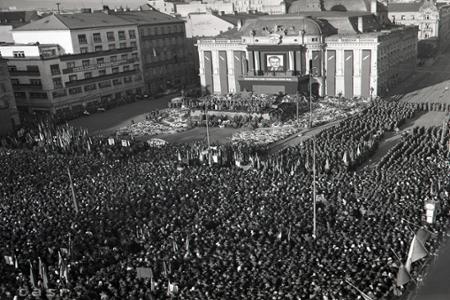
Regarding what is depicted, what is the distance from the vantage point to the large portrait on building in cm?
6738

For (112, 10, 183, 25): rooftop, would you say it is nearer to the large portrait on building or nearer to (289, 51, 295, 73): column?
the large portrait on building

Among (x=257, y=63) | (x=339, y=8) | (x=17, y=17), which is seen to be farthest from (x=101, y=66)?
(x=17, y=17)

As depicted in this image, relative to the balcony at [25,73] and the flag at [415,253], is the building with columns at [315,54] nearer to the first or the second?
the balcony at [25,73]

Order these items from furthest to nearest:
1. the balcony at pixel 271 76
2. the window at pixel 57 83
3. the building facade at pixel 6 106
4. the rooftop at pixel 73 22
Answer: the rooftop at pixel 73 22 → the balcony at pixel 271 76 → the window at pixel 57 83 → the building facade at pixel 6 106

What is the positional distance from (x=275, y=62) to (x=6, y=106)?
34.6 metres

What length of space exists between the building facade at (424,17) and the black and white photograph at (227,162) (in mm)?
28733

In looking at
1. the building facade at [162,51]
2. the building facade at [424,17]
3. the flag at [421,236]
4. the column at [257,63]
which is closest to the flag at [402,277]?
the flag at [421,236]

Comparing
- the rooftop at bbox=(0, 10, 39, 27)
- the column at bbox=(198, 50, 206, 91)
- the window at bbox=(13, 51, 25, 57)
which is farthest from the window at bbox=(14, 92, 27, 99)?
the rooftop at bbox=(0, 10, 39, 27)

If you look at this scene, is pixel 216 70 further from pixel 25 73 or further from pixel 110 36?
pixel 25 73

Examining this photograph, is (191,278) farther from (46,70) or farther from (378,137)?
(46,70)

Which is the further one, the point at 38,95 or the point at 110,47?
the point at 110,47

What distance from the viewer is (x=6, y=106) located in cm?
5622

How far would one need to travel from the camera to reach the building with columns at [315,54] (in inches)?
2495

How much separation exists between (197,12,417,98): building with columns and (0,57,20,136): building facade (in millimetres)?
28551
